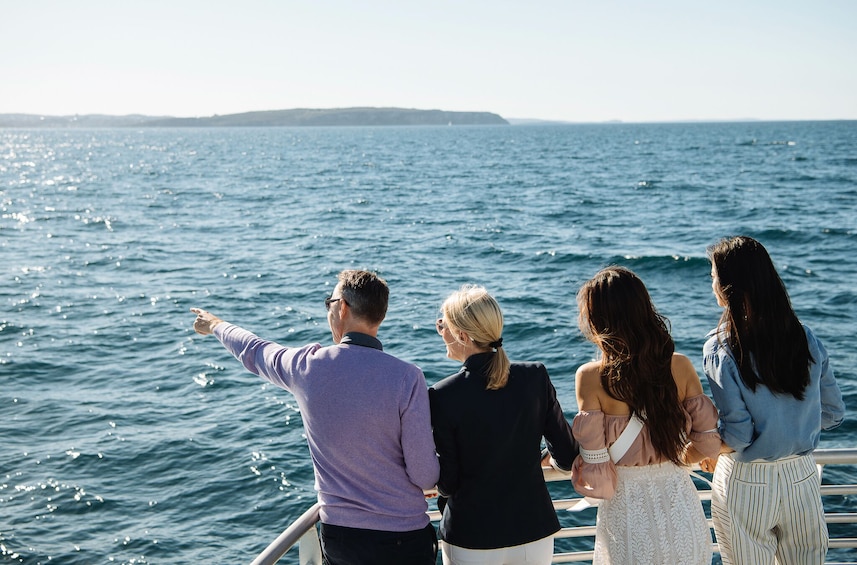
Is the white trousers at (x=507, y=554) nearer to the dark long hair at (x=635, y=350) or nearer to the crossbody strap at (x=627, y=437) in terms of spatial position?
the crossbody strap at (x=627, y=437)

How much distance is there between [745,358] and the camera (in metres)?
3.16

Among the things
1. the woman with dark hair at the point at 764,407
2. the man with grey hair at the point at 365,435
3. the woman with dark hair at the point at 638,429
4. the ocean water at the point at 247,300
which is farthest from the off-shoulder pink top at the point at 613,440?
the ocean water at the point at 247,300

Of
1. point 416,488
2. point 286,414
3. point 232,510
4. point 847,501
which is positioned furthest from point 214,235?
point 416,488

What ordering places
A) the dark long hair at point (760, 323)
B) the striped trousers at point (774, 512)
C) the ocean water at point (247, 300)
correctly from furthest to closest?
the ocean water at point (247, 300) < the striped trousers at point (774, 512) < the dark long hair at point (760, 323)

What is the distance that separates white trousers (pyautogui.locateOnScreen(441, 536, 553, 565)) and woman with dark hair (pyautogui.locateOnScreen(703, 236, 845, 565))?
83 cm

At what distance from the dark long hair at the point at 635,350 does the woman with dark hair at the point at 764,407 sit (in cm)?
28

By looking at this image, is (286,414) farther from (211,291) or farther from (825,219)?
(825,219)

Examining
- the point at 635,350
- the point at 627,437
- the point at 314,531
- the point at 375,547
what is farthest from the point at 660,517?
the point at 314,531

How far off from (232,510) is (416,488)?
688 cm

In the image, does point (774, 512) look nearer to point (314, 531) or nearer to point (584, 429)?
point (584, 429)

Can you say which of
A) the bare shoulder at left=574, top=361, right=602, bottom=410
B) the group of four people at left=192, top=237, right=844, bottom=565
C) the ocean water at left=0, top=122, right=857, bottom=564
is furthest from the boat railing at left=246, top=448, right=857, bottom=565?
the ocean water at left=0, top=122, right=857, bottom=564

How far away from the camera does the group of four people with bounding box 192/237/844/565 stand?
298 cm

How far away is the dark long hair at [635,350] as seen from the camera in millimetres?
3010

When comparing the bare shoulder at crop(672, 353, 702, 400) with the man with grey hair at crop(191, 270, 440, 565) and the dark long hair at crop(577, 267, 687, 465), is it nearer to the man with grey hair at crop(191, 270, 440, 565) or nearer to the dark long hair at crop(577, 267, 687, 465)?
the dark long hair at crop(577, 267, 687, 465)
